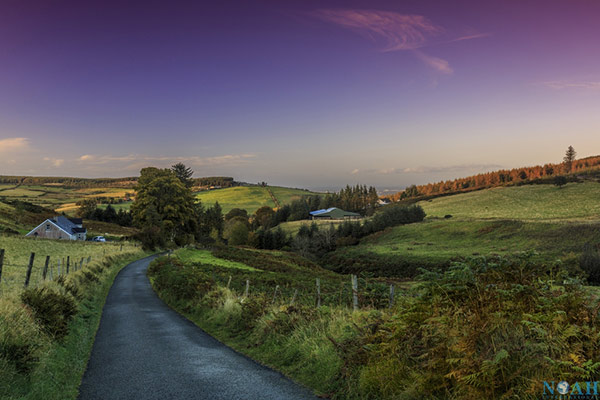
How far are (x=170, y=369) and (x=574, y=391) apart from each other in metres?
8.47

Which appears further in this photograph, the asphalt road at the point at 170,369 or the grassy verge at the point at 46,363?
the asphalt road at the point at 170,369

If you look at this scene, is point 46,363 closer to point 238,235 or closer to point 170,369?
point 170,369

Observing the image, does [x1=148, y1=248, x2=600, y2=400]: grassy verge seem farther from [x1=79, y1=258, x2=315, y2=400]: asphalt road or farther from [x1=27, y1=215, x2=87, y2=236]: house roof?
[x1=27, y1=215, x2=87, y2=236]: house roof

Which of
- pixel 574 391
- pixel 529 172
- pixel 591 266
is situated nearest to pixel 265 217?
pixel 591 266

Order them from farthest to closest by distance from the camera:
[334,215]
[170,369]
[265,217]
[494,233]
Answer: [265,217] < [334,215] < [494,233] < [170,369]

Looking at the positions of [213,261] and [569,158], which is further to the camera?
[569,158]

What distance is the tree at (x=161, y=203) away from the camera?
225 ft

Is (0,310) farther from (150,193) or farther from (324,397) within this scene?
(150,193)

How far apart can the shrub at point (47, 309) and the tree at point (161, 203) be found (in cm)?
5722

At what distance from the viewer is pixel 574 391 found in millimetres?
4465

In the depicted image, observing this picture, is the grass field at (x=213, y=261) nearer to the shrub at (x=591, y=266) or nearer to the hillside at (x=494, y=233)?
the hillside at (x=494, y=233)

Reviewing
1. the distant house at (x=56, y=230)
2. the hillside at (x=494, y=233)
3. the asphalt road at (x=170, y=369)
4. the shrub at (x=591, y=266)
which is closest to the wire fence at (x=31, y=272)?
the asphalt road at (x=170, y=369)

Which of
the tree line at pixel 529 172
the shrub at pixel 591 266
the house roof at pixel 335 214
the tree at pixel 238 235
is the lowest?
the tree at pixel 238 235

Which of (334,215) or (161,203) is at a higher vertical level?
(161,203)
